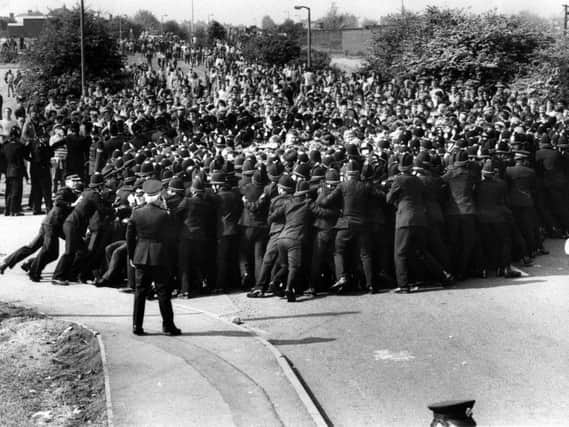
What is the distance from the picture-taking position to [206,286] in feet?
50.3

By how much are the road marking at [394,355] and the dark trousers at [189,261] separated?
4.31 m

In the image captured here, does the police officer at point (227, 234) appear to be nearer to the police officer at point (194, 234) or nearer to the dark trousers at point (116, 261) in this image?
the police officer at point (194, 234)

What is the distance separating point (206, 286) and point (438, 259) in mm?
3658

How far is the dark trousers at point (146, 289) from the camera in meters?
12.1

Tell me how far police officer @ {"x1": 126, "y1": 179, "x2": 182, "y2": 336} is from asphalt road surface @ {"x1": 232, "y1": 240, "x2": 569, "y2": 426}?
1527mm

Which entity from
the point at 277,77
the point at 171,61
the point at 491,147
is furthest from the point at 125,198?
the point at 171,61

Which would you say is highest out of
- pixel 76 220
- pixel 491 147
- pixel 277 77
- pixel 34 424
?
pixel 277 77

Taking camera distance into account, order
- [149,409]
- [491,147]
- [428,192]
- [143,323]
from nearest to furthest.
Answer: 1. [149,409]
2. [143,323]
3. [428,192]
4. [491,147]

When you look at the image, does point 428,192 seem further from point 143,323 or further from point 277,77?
point 277,77

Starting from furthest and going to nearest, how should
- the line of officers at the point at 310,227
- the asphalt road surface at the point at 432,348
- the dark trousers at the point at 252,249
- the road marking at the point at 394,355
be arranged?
the dark trousers at the point at 252,249 → the line of officers at the point at 310,227 → the road marking at the point at 394,355 → the asphalt road surface at the point at 432,348

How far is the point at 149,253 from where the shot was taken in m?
12.0

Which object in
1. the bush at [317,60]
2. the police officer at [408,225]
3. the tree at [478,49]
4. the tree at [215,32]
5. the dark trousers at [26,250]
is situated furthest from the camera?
the tree at [215,32]

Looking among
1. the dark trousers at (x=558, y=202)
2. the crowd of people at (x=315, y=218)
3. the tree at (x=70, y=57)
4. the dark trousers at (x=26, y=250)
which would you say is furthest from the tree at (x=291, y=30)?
the dark trousers at (x=26, y=250)

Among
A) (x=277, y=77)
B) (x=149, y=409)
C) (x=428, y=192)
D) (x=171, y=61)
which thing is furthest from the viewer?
(x=171, y=61)
